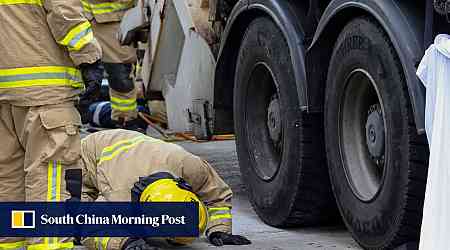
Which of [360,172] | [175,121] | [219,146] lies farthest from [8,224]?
[219,146]

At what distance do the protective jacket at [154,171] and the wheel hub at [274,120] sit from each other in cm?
39

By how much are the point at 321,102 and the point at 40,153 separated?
4.36ft

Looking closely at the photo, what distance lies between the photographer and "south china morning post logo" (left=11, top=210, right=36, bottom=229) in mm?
4262

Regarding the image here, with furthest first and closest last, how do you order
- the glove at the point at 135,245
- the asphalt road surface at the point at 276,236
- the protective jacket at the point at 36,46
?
the asphalt road surface at the point at 276,236
the glove at the point at 135,245
the protective jacket at the point at 36,46

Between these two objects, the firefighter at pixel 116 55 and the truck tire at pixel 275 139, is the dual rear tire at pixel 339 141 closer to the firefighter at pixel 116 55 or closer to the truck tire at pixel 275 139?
the truck tire at pixel 275 139

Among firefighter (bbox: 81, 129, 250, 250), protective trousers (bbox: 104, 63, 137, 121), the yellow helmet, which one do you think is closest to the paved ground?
firefighter (bbox: 81, 129, 250, 250)

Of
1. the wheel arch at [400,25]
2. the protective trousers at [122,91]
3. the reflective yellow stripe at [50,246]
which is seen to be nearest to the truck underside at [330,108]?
the wheel arch at [400,25]

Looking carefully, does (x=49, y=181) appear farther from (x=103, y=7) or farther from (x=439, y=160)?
(x=103, y=7)

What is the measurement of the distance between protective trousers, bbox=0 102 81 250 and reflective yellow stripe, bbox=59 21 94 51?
262 mm

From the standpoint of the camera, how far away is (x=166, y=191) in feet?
14.6

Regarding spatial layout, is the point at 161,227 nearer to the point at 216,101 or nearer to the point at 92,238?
the point at 92,238

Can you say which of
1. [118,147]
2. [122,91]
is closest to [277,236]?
[118,147]

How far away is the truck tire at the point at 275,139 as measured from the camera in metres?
4.75

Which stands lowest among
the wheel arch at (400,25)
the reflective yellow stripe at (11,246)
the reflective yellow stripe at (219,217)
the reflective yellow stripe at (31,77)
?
the reflective yellow stripe at (11,246)
